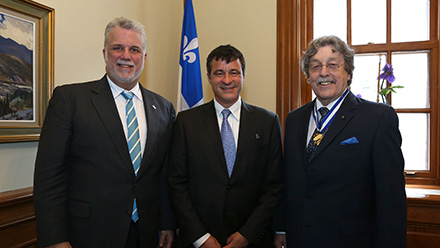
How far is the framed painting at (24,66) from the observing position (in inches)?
66.6

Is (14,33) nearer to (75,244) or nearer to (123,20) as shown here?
(123,20)

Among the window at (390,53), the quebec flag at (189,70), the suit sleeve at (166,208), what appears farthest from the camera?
the quebec flag at (189,70)

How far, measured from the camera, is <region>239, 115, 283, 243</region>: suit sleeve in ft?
6.05

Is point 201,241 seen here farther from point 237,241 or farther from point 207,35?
point 207,35

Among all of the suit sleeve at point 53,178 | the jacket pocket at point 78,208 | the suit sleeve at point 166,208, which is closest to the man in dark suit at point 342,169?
the suit sleeve at point 166,208

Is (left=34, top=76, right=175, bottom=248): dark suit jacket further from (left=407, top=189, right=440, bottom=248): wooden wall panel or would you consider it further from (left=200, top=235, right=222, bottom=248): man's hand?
(left=407, top=189, right=440, bottom=248): wooden wall panel

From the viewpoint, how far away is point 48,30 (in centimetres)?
192

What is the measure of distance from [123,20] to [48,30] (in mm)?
458

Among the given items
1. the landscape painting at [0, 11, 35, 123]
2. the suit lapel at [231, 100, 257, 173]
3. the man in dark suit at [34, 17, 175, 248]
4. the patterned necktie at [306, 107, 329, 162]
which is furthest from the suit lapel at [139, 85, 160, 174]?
the patterned necktie at [306, 107, 329, 162]

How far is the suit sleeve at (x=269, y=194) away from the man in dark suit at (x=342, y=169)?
97mm

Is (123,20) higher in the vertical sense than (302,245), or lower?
higher

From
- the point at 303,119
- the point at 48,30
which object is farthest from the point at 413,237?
the point at 48,30

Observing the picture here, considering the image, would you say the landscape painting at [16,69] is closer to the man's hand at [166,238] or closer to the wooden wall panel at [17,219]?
the wooden wall panel at [17,219]

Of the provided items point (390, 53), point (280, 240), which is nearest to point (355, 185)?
point (280, 240)
